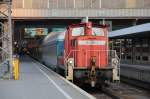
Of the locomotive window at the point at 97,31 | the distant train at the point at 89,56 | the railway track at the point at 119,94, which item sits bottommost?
the railway track at the point at 119,94

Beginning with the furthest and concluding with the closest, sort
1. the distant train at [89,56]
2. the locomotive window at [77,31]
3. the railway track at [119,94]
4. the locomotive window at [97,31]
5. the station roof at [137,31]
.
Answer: the station roof at [137,31] < the locomotive window at [77,31] < the locomotive window at [97,31] < the distant train at [89,56] < the railway track at [119,94]

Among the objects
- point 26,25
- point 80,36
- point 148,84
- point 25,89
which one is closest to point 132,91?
point 148,84

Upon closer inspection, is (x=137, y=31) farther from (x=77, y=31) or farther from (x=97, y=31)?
(x=77, y=31)

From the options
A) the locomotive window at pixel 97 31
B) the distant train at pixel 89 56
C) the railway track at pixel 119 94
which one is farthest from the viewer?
the locomotive window at pixel 97 31

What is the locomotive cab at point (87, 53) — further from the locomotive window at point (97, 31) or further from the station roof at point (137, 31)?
the station roof at point (137, 31)

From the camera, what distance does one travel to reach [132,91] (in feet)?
83.4

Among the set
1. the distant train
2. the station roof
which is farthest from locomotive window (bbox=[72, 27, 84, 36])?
the station roof

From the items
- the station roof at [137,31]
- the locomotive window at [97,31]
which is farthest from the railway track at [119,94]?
the station roof at [137,31]

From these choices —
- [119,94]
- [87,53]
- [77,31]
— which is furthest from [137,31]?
[119,94]

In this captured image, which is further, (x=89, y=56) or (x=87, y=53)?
(x=87, y=53)

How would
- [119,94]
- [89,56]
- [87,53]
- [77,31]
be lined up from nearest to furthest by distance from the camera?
[119,94]
[89,56]
[87,53]
[77,31]

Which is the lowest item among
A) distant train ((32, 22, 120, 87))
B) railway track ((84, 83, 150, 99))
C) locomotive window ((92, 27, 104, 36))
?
railway track ((84, 83, 150, 99))

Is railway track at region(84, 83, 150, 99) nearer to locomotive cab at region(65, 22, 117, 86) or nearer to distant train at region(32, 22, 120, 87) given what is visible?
distant train at region(32, 22, 120, 87)

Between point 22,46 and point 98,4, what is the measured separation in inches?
1516
